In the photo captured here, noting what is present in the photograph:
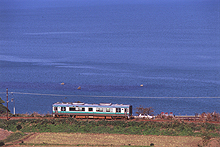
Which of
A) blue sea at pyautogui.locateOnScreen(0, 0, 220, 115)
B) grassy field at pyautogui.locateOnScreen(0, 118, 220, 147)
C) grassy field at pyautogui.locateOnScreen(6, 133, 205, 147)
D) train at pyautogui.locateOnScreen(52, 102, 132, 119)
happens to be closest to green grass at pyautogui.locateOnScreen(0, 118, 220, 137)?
grassy field at pyautogui.locateOnScreen(0, 118, 220, 147)

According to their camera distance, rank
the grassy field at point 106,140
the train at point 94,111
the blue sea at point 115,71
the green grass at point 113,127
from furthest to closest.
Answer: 1. the blue sea at point 115,71
2. the train at point 94,111
3. the green grass at point 113,127
4. the grassy field at point 106,140

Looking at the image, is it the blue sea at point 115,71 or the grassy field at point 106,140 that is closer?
the grassy field at point 106,140

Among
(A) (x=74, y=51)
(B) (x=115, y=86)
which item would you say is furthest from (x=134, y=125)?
(A) (x=74, y=51)

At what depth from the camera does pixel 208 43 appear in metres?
148

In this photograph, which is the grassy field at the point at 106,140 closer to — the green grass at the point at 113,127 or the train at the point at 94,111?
the green grass at the point at 113,127

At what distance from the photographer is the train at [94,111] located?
1935 inches

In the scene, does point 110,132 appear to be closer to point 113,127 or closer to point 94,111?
point 113,127

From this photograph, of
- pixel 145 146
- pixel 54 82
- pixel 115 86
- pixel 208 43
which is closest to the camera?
pixel 145 146

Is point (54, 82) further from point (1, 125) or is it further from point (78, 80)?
point (1, 125)

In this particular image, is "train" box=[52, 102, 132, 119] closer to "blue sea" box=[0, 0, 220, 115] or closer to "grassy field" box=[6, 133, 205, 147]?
"grassy field" box=[6, 133, 205, 147]

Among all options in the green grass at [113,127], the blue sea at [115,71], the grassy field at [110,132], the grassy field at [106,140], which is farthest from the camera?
the blue sea at [115,71]

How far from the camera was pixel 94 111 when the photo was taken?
163 ft

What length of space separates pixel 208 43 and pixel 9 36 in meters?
94.6

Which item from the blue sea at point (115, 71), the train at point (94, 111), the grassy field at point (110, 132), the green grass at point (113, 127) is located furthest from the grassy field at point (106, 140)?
the blue sea at point (115, 71)
